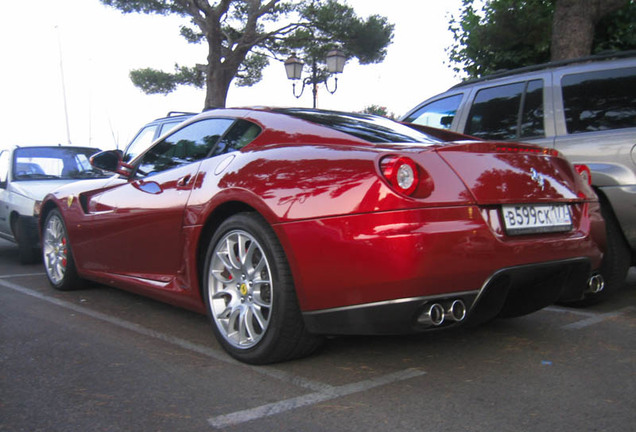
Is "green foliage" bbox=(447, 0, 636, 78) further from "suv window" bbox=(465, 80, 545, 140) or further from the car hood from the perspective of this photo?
the car hood

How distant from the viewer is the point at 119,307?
4859mm

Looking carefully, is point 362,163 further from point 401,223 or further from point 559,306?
point 559,306

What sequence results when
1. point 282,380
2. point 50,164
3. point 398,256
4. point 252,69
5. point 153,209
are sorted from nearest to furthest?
point 398,256 < point 282,380 < point 153,209 < point 50,164 < point 252,69

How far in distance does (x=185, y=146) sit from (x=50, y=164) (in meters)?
5.02

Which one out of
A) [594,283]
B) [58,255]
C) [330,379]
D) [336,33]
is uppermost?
[336,33]

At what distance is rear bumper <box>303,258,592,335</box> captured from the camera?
279 cm

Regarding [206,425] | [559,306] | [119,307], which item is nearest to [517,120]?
[559,306]

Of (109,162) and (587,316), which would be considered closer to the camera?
(587,316)

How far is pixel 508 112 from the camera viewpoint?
5434 millimetres

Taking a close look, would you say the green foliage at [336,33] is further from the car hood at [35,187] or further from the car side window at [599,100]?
the car side window at [599,100]

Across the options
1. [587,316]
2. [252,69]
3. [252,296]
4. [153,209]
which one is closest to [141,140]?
[153,209]

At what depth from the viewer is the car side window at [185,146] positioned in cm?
393

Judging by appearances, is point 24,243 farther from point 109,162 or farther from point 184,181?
point 184,181

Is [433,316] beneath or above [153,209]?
beneath
